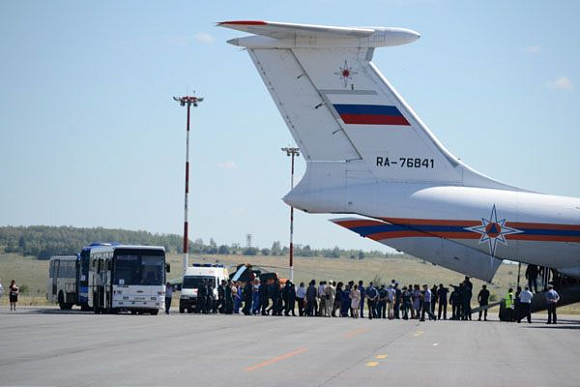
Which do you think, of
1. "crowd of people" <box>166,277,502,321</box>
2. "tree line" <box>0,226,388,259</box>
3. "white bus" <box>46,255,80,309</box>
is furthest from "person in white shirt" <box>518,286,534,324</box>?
"tree line" <box>0,226,388,259</box>

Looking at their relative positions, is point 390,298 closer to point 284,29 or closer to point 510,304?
point 510,304

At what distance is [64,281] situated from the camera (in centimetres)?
4497

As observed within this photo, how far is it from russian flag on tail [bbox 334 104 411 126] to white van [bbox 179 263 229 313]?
41.1ft

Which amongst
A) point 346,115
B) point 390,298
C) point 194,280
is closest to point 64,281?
point 194,280

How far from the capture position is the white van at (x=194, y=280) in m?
43.0

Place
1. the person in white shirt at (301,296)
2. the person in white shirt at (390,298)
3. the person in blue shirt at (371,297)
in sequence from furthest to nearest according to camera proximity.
Answer: the person in white shirt at (301,296) → the person in blue shirt at (371,297) → the person in white shirt at (390,298)

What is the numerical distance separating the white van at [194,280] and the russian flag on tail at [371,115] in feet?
41.1

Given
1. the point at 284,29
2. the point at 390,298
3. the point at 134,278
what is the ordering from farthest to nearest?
the point at 390,298 < the point at 134,278 < the point at 284,29

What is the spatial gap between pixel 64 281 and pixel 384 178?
18.3 metres

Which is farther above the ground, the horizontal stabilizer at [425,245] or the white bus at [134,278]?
the horizontal stabilizer at [425,245]

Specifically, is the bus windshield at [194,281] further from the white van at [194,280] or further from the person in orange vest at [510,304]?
the person in orange vest at [510,304]

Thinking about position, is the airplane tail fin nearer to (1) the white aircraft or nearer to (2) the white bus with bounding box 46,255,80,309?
(1) the white aircraft

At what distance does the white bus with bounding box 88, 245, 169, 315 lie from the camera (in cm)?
3622

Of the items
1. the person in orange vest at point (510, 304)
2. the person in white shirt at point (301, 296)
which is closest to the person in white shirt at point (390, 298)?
the person in white shirt at point (301, 296)
